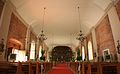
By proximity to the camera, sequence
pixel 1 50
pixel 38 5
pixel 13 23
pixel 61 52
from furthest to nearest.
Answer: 1. pixel 61 52
2. pixel 38 5
3. pixel 13 23
4. pixel 1 50

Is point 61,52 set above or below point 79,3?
below

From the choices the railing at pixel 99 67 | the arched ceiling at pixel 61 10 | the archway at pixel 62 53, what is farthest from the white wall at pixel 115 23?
the archway at pixel 62 53

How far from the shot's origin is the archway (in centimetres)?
2828

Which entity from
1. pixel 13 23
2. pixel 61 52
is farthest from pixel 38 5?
pixel 61 52

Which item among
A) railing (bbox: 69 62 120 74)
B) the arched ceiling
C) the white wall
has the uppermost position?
the arched ceiling

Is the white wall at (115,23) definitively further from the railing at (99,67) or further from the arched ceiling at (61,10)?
the railing at (99,67)

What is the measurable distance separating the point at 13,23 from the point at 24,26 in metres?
2.55

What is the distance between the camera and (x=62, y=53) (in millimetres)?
28891

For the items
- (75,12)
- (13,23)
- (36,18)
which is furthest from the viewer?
(36,18)

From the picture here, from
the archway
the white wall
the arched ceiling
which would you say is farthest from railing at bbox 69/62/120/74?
the archway

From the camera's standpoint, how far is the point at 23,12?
10586mm

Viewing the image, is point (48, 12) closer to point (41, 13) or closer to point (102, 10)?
point (41, 13)

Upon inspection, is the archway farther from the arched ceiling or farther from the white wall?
the white wall

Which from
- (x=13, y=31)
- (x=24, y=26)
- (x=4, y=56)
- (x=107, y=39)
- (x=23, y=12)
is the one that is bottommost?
(x=4, y=56)
